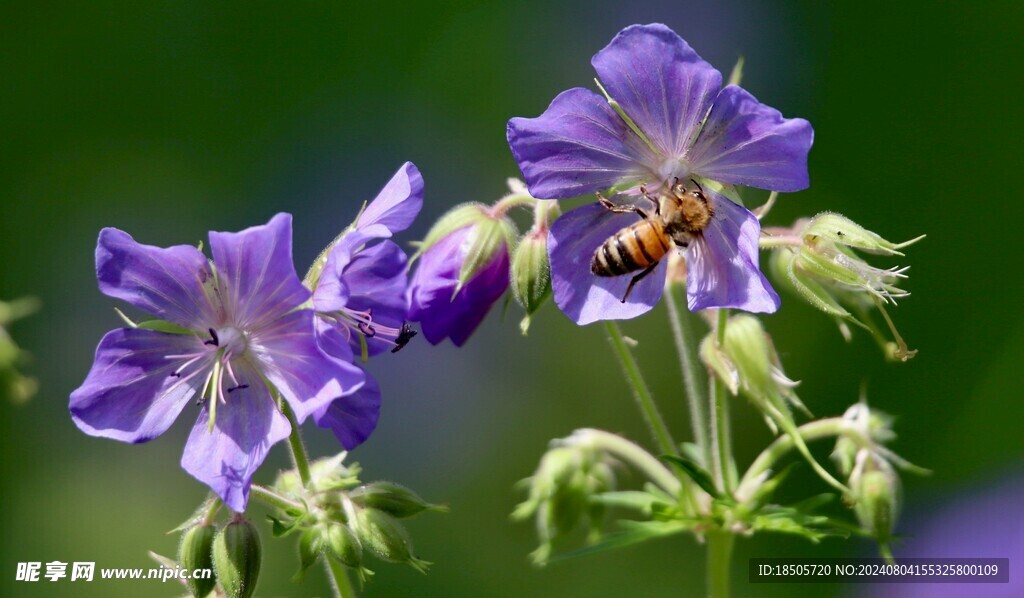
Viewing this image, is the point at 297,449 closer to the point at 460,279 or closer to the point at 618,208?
the point at 460,279

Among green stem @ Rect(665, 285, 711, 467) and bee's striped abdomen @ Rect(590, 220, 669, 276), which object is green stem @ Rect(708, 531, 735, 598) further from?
bee's striped abdomen @ Rect(590, 220, 669, 276)

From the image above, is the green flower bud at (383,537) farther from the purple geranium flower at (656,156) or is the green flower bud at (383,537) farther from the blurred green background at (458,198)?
the blurred green background at (458,198)

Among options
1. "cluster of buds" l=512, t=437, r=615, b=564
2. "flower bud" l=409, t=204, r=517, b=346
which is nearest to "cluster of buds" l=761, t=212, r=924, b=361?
"flower bud" l=409, t=204, r=517, b=346

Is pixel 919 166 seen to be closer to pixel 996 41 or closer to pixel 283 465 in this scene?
pixel 996 41

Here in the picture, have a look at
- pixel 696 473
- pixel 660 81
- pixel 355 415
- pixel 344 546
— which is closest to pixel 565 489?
pixel 696 473

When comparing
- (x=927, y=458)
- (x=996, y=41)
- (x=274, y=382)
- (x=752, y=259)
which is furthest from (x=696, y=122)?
(x=996, y=41)

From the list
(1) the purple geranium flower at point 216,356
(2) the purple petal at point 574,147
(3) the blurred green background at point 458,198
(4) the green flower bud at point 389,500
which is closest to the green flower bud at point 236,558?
(1) the purple geranium flower at point 216,356
